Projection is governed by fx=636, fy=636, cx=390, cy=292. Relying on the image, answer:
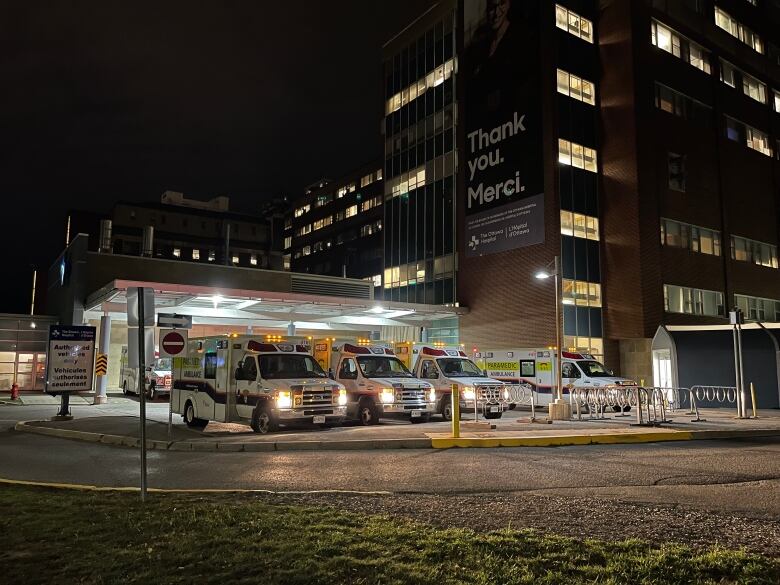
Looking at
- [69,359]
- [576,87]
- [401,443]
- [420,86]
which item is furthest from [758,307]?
[69,359]

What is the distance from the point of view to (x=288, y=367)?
17.1 meters

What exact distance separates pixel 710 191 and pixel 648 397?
26.4m

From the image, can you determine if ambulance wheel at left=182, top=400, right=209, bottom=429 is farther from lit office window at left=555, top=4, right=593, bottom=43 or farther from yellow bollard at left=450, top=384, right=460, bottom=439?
lit office window at left=555, top=4, right=593, bottom=43

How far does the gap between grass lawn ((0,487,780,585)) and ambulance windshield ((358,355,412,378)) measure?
12.2m

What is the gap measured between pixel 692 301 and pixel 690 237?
387 cm

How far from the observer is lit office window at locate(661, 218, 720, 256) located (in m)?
36.9

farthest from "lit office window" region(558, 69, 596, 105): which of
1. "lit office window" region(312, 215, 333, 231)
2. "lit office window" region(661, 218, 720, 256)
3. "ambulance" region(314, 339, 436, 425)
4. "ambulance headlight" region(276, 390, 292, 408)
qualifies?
"lit office window" region(312, 215, 333, 231)

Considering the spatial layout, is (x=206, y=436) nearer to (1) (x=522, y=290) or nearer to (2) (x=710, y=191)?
(1) (x=522, y=290)

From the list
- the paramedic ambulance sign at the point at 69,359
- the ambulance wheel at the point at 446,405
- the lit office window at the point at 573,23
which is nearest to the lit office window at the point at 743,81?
the lit office window at the point at 573,23

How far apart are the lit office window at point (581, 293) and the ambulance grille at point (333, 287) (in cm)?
1302

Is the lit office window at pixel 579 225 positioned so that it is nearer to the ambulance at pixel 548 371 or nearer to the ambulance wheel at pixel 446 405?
the ambulance at pixel 548 371

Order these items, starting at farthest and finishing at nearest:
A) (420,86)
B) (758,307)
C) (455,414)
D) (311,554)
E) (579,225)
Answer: (420,86) → (758,307) → (579,225) → (455,414) → (311,554)

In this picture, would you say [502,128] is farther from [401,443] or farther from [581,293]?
[401,443]

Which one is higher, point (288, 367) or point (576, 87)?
point (576, 87)
